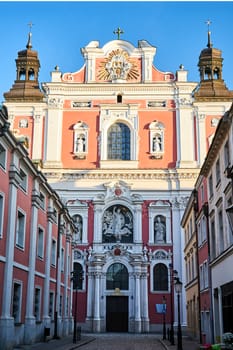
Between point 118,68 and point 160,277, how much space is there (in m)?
19.2

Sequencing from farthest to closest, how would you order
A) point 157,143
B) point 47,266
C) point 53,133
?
point 53,133 → point 157,143 → point 47,266

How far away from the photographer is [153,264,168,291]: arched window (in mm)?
41781

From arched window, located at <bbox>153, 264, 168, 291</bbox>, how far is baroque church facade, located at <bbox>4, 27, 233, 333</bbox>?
81mm

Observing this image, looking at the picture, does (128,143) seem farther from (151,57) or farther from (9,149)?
(9,149)

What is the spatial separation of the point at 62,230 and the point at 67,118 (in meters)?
17.6

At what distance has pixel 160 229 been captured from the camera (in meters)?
43.8

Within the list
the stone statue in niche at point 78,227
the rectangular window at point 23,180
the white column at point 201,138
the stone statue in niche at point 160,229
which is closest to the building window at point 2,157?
the rectangular window at point 23,180

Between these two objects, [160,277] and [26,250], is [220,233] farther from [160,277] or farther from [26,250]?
[160,277]

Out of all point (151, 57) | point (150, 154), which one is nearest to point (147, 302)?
point (150, 154)

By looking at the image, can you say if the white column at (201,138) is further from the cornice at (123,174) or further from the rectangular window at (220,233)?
the rectangular window at (220,233)

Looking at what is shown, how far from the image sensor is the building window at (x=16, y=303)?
827 inches

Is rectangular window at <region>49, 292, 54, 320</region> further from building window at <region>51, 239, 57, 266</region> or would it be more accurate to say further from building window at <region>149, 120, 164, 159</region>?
building window at <region>149, 120, 164, 159</region>

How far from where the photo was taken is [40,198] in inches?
1009

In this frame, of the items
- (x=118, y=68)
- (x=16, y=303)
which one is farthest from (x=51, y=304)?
(x=118, y=68)
